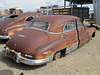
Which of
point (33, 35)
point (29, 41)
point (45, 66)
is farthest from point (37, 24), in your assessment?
point (45, 66)

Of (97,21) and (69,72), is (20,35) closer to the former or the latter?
(69,72)

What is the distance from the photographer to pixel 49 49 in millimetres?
3717

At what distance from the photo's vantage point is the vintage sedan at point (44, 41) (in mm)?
3613

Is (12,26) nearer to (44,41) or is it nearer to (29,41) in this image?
(29,41)

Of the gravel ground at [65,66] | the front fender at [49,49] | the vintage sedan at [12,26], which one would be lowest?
the gravel ground at [65,66]

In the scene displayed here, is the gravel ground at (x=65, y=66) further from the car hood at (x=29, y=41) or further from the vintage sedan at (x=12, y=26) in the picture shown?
the vintage sedan at (x=12, y=26)

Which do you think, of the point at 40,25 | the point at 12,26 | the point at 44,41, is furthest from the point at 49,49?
the point at 12,26

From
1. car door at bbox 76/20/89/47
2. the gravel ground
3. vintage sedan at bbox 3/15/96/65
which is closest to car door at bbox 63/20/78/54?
vintage sedan at bbox 3/15/96/65

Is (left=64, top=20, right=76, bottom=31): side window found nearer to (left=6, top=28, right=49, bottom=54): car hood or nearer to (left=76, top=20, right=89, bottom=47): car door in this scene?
(left=76, top=20, right=89, bottom=47): car door

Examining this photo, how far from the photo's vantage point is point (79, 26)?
213 inches

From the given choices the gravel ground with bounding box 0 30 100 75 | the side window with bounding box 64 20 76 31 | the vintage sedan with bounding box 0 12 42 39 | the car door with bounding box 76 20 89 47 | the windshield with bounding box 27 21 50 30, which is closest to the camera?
the gravel ground with bounding box 0 30 100 75

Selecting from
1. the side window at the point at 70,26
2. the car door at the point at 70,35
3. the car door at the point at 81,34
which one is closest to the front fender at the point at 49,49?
the car door at the point at 70,35

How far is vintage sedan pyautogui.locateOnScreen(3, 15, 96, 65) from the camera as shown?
3.61 m

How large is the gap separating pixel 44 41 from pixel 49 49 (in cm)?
34
